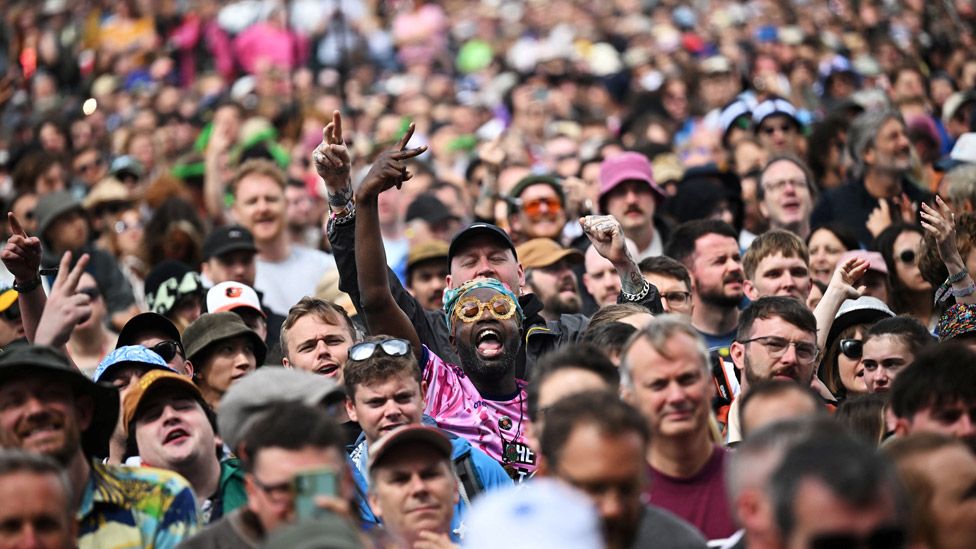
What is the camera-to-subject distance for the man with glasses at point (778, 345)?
297 inches

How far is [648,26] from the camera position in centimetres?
2145

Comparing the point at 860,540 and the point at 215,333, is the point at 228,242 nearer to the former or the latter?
the point at 215,333

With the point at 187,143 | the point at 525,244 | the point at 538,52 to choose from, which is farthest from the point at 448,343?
the point at 538,52

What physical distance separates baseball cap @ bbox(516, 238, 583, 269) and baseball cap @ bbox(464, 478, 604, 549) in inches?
226

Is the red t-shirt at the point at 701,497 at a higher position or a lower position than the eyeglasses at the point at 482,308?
lower

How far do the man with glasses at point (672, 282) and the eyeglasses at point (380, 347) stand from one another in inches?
86.4

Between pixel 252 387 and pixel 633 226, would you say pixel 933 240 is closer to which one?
pixel 633 226

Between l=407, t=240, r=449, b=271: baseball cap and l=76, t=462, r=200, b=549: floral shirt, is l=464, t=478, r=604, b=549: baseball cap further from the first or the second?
l=407, t=240, r=449, b=271: baseball cap

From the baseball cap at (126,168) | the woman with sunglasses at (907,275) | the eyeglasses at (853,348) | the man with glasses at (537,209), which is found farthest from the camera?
the baseball cap at (126,168)

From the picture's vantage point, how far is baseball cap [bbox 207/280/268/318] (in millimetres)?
9203

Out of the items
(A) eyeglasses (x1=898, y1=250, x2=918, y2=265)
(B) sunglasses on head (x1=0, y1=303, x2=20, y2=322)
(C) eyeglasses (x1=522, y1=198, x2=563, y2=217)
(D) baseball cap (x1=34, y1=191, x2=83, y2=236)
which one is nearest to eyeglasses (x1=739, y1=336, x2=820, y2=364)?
(A) eyeglasses (x1=898, y1=250, x2=918, y2=265)

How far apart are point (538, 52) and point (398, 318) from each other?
13.6m

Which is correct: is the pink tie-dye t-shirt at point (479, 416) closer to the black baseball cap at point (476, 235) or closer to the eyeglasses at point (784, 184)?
the black baseball cap at point (476, 235)

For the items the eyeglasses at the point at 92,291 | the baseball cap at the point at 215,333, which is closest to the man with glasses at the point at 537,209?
the baseball cap at the point at 215,333
